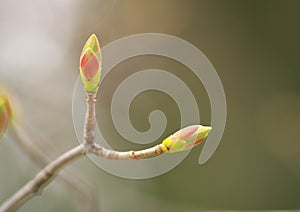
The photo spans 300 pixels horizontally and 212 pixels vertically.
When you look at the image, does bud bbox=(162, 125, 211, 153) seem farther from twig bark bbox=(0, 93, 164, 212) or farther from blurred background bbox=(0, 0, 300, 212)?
blurred background bbox=(0, 0, 300, 212)

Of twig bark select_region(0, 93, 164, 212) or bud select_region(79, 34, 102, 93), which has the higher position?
bud select_region(79, 34, 102, 93)

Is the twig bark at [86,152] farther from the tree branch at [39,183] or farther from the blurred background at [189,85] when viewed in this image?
the blurred background at [189,85]

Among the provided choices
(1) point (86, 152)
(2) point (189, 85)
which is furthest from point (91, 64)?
(2) point (189, 85)

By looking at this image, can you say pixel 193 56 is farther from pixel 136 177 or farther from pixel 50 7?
pixel 50 7

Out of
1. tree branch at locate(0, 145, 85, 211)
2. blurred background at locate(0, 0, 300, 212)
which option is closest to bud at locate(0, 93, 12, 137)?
tree branch at locate(0, 145, 85, 211)

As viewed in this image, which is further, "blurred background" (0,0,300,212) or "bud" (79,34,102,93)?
"blurred background" (0,0,300,212)

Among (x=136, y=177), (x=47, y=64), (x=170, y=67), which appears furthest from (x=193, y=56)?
(x=47, y=64)

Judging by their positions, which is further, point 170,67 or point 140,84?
point 170,67
